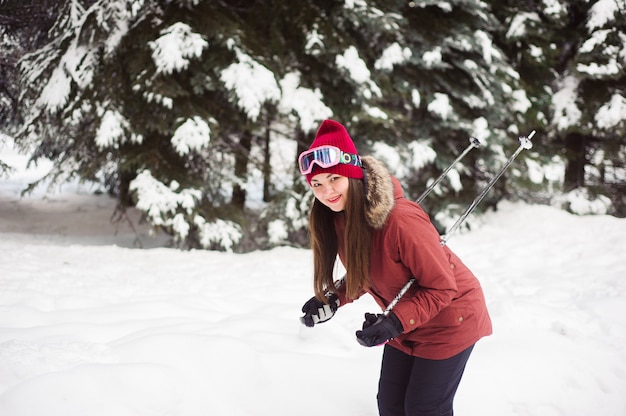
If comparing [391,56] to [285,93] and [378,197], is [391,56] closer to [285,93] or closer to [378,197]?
[285,93]

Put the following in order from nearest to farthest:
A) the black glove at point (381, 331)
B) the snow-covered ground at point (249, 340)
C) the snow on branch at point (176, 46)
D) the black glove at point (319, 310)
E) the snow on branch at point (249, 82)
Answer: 1. the black glove at point (381, 331)
2. the black glove at point (319, 310)
3. the snow-covered ground at point (249, 340)
4. the snow on branch at point (176, 46)
5. the snow on branch at point (249, 82)

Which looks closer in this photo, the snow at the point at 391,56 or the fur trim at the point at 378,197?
the fur trim at the point at 378,197

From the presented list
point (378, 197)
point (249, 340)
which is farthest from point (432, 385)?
point (249, 340)

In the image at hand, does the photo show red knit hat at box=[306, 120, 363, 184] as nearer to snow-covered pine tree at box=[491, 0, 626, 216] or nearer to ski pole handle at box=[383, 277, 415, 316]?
ski pole handle at box=[383, 277, 415, 316]

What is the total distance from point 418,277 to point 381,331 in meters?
0.26

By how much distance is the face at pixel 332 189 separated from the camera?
200 centimetres

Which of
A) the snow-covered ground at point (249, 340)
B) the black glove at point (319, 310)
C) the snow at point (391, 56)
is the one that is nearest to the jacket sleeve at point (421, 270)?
the black glove at point (319, 310)

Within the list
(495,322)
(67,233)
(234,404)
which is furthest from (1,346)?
(67,233)

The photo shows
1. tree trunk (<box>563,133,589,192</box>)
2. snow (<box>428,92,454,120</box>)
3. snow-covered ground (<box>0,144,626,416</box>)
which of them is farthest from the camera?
tree trunk (<box>563,133,589,192</box>)

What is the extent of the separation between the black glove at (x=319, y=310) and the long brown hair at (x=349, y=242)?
0.14ft

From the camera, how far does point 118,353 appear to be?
2867mm

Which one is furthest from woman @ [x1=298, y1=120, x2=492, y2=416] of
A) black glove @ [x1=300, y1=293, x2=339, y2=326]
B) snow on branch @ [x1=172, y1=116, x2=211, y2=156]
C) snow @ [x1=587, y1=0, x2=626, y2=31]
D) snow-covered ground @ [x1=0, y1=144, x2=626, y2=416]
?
snow @ [x1=587, y1=0, x2=626, y2=31]

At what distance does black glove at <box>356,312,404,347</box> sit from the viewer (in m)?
1.77

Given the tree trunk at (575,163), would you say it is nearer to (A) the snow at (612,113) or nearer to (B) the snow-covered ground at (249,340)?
(A) the snow at (612,113)
